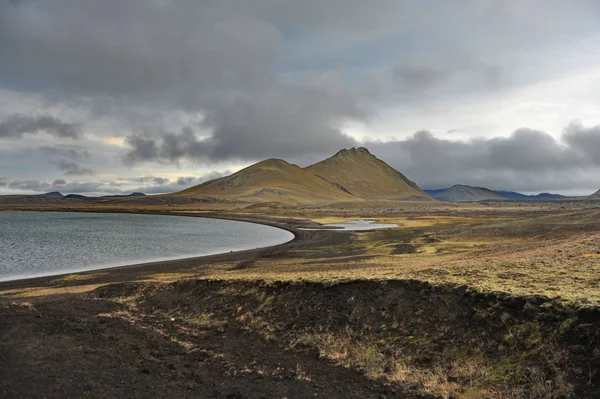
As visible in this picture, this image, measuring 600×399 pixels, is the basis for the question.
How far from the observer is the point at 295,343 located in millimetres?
16766

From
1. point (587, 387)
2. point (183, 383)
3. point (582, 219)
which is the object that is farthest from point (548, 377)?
point (582, 219)

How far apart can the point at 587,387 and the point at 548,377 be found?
1061 mm

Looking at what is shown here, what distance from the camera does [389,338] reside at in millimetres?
16078

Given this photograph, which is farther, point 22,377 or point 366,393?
point 366,393

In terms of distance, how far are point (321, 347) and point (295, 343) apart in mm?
1213

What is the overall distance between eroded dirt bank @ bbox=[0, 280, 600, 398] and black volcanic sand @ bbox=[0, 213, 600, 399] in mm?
47

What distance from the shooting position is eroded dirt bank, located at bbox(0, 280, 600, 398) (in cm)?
1188

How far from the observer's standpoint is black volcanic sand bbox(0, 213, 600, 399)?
1194 cm

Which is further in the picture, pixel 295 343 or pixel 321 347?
pixel 295 343

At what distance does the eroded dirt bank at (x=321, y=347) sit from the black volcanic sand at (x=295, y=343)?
5cm

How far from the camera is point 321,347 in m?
16.2

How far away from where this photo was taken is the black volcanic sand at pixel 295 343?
11938mm

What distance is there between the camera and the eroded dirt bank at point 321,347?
11.9 metres

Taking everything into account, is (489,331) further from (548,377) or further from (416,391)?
(416,391)
